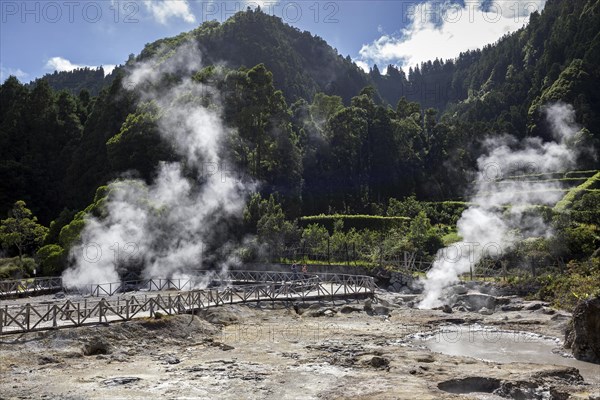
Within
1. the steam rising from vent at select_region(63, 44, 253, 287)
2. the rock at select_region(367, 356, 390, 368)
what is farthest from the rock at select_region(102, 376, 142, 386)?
the steam rising from vent at select_region(63, 44, 253, 287)

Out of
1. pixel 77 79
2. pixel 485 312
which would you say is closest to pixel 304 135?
pixel 485 312

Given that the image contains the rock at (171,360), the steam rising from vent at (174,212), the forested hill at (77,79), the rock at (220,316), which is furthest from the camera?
the forested hill at (77,79)

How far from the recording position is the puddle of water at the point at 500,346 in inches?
720

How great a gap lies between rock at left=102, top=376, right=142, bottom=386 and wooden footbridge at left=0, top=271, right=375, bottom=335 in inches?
217

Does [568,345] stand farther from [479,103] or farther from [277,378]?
[479,103]

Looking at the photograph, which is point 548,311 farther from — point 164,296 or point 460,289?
point 164,296

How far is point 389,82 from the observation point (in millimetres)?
181250

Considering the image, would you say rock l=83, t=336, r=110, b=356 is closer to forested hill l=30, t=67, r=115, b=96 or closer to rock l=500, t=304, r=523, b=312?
rock l=500, t=304, r=523, b=312

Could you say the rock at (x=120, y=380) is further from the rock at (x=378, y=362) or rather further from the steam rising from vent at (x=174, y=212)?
the steam rising from vent at (x=174, y=212)

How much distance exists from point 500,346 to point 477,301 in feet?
28.8

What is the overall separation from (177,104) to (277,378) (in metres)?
39.6

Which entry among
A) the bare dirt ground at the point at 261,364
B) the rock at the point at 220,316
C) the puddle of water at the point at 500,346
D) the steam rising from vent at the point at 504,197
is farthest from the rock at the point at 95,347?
the steam rising from vent at the point at 504,197

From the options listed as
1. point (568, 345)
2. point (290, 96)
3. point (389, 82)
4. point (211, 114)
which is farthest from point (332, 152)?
point (389, 82)

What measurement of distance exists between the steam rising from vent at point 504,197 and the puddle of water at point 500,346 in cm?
707
